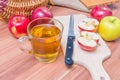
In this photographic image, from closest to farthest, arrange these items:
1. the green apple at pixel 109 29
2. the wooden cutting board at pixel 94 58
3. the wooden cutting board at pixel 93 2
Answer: the wooden cutting board at pixel 94 58 → the green apple at pixel 109 29 → the wooden cutting board at pixel 93 2

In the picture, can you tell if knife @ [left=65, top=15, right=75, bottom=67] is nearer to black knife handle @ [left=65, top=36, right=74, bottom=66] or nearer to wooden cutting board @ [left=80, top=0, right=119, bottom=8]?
black knife handle @ [left=65, top=36, right=74, bottom=66]

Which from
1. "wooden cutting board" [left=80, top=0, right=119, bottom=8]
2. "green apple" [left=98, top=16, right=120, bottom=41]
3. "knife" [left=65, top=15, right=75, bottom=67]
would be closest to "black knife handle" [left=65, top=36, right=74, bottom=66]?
"knife" [left=65, top=15, right=75, bottom=67]

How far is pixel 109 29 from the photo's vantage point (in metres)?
0.70

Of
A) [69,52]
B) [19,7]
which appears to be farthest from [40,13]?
[69,52]

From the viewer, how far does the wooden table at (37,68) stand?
60 cm

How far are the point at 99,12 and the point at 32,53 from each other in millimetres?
283

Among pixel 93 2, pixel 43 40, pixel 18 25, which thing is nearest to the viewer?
pixel 43 40

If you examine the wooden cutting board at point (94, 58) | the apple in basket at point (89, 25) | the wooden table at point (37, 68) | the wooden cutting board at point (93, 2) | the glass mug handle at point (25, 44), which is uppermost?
the wooden cutting board at point (93, 2)

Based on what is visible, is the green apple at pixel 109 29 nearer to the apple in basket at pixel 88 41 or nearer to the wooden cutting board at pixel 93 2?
the apple in basket at pixel 88 41

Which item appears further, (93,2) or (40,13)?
(93,2)

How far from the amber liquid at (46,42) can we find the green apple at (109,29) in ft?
0.49

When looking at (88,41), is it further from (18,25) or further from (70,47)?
(18,25)

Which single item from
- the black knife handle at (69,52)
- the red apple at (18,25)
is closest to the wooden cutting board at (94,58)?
the black knife handle at (69,52)

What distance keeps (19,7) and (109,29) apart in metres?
0.30
